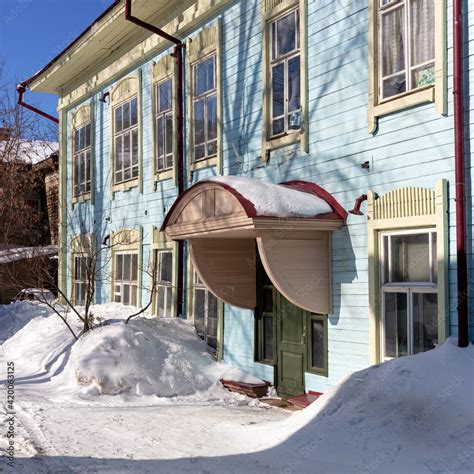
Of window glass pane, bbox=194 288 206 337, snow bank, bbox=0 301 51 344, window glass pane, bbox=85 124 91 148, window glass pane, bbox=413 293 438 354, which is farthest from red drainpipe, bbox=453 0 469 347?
window glass pane, bbox=85 124 91 148

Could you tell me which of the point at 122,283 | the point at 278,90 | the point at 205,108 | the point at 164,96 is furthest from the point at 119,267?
the point at 278,90

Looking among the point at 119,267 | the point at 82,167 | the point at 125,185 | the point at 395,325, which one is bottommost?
the point at 395,325

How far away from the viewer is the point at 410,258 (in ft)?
22.2

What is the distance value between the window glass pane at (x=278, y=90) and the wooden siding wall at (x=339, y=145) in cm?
25

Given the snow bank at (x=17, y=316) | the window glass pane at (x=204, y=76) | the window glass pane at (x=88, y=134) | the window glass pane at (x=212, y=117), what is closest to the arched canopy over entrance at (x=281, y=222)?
the window glass pane at (x=212, y=117)

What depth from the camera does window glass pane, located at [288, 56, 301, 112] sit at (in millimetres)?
8602

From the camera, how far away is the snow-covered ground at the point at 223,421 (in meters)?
5.25

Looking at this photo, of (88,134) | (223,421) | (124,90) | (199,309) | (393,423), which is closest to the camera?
(393,423)

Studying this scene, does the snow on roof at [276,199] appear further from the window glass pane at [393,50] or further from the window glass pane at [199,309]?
the window glass pane at [199,309]

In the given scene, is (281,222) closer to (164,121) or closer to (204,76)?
(204,76)

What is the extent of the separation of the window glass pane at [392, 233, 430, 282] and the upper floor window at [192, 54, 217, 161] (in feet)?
14.5

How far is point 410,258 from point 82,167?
11.4m

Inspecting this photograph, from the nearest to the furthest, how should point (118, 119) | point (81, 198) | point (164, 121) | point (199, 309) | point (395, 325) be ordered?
point (395, 325) → point (199, 309) → point (164, 121) → point (118, 119) → point (81, 198)

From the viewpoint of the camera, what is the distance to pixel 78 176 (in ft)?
54.2
